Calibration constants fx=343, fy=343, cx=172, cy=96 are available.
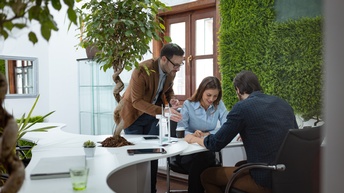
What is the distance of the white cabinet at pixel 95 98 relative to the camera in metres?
4.89

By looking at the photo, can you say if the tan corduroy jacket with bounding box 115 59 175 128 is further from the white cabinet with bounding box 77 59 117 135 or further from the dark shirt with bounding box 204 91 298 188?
the white cabinet with bounding box 77 59 117 135

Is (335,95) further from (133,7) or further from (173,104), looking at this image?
(173,104)

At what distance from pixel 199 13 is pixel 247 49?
0.98 meters

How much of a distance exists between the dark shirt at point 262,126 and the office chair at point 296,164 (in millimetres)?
148

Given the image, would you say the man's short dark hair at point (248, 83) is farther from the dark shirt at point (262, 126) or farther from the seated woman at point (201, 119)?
the seated woman at point (201, 119)

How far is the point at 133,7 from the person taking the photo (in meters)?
2.35

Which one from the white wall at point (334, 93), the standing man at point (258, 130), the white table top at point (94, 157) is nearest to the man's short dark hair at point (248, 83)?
the standing man at point (258, 130)

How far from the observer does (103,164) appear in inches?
75.8

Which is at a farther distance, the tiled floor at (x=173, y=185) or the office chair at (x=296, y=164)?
the tiled floor at (x=173, y=185)

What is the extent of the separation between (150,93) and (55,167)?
4.38ft

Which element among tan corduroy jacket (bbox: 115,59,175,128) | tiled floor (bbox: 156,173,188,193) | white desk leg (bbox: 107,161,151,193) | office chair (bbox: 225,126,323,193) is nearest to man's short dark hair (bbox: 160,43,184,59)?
tan corduroy jacket (bbox: 115,59,175,128)

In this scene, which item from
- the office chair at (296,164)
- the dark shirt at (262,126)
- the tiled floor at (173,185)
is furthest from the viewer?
the tiled floor at (173,185)

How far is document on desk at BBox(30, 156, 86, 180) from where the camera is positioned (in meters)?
1.60

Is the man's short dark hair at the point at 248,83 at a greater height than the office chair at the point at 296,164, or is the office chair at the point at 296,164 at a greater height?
the man's short dark hair at the point at 248,83
